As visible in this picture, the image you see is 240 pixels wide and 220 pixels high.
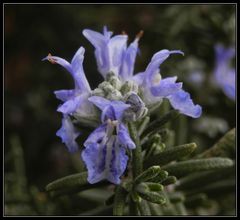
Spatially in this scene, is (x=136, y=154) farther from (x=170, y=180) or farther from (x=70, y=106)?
(x=70, y=106)

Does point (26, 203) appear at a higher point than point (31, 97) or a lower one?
lower

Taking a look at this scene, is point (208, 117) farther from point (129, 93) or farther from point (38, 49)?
point (38, 49)

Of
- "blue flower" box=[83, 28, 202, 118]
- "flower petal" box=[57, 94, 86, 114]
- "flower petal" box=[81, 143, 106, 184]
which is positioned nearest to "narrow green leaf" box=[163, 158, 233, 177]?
"blue flower" box=[83, 28, 202, 118]

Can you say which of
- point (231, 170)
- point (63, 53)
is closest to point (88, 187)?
point (231, 170)

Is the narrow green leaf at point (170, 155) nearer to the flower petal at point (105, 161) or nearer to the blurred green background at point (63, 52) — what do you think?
the flower petal at point (105, 161)

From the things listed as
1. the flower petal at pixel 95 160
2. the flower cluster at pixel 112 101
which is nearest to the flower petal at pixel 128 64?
the flower cluster at pixel 112 101

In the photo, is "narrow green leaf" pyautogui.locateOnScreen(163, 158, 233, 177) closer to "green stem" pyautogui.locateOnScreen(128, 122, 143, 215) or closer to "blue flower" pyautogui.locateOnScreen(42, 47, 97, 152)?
"green stem" pyautogui.locateOnScreen(128, 122, 143, 215)

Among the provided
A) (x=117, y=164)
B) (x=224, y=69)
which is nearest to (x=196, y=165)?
(x=117, y=164)
